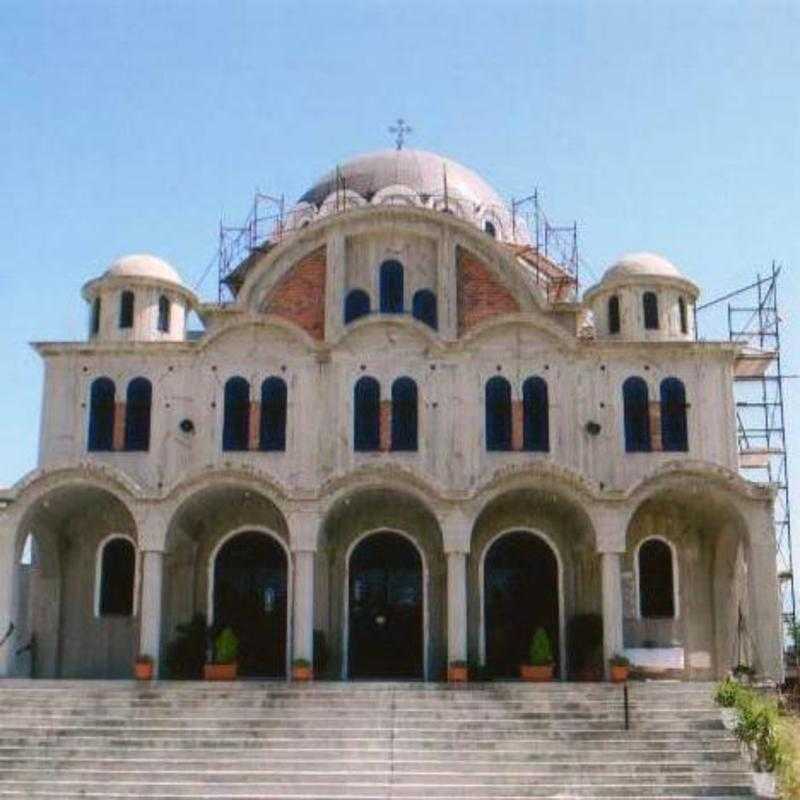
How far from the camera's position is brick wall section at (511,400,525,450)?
85.7 feet

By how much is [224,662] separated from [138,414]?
611 centimetres

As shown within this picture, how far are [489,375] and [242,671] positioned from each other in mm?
8347

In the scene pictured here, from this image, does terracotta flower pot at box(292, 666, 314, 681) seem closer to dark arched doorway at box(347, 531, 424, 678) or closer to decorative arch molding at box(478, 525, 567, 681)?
dark arched doorway at box(347, 531, 424, 678)

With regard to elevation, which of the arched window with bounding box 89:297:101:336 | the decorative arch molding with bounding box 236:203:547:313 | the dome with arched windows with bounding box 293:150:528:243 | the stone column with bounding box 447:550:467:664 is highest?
the dome with arched windows with bounding box 293:150:528:243

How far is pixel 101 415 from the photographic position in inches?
1054

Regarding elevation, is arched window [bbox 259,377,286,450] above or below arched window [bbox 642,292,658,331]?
below

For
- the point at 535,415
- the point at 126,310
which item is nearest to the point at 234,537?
the point at 126,310

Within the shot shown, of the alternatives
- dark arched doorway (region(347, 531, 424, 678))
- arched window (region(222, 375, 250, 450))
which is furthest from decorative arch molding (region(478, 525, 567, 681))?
arched window (region(222, 375, 250, 450))

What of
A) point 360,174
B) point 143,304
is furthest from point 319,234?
point 360,174

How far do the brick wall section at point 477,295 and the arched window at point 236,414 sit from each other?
5.09m

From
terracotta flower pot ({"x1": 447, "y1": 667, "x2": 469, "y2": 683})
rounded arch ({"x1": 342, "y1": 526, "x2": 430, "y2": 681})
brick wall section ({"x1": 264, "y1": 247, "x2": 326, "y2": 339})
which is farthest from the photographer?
brick wall section ({"x1": 264, "y1": 247, "x2": 326, "y2": 339})

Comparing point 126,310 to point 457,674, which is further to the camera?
point 126,310

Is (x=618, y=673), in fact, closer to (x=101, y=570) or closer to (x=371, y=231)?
(x=101, y=570)

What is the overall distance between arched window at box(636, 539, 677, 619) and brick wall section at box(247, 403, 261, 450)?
8626 mm
